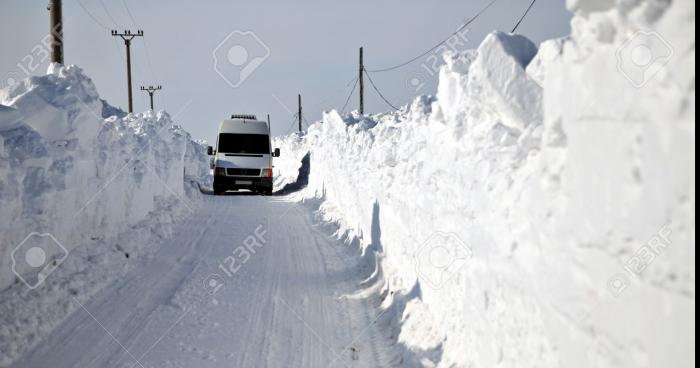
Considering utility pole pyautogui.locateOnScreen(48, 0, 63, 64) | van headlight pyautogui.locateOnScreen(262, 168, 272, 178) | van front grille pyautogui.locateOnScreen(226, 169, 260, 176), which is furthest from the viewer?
van headlight pyautogui.locateOnScreen(262, 168, 272, 178)

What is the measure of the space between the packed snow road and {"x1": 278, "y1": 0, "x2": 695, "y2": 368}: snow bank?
3.32 feet

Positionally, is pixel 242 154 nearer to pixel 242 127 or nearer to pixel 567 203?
pixel 242 127

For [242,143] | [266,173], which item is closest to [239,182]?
[266,173]

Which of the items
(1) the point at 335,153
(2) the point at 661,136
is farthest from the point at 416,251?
(1) the point at 335,153

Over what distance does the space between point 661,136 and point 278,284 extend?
7.36m

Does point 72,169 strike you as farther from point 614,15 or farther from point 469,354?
point 614,15

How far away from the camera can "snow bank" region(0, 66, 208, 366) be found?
6.76m

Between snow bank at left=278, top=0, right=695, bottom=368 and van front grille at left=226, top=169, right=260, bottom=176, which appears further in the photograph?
van front grille at left=226, top=169, right=260, bottom=176

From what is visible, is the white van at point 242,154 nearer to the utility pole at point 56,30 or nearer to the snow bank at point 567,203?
the utility pole at point 56,30

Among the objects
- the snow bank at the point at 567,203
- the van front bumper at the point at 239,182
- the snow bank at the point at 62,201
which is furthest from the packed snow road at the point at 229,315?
the van front bumper at the point at 239,182

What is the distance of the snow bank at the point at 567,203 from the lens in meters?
2.10

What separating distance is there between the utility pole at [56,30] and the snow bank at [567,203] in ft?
36.0

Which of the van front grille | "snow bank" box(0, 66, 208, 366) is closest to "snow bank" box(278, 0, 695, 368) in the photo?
"snow bank" box(0, 66, 208, 366)

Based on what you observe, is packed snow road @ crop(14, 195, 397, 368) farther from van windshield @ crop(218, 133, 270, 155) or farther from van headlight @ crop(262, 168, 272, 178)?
van headlight @ crop(262, 168, 272, 178)
